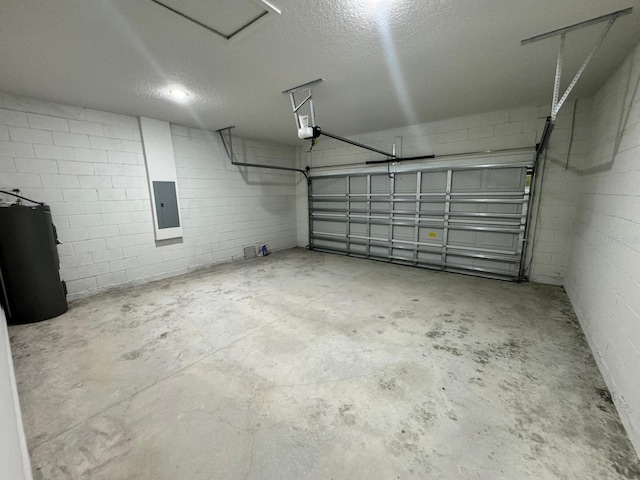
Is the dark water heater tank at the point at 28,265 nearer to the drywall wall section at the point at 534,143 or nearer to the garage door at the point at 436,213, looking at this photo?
the garage door at the point at 436,213

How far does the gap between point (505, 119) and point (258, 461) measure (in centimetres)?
475

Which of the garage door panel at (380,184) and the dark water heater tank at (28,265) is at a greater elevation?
the garage door panel at (380,184)

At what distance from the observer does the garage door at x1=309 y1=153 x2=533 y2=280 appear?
388 cm

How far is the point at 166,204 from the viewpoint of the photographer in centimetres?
420

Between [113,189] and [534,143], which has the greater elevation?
[534,143]

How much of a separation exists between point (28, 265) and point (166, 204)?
5.83 ft

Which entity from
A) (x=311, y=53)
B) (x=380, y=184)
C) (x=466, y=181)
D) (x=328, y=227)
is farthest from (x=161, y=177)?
(x=466, y=181)

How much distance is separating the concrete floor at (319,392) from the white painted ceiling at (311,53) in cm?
243

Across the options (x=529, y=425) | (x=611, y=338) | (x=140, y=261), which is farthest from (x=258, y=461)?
(x=140, y=261)

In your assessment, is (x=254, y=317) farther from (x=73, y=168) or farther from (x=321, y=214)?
(x=321, y=214)

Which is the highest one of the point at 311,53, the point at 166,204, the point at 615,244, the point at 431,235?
the point at 311,53

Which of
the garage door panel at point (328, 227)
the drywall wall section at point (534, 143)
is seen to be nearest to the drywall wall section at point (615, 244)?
the drywall wall section at point (534, 143)

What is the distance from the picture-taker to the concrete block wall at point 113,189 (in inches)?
121

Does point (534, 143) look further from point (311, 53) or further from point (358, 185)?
point (311, 53)
